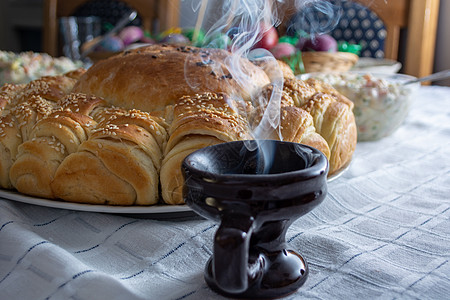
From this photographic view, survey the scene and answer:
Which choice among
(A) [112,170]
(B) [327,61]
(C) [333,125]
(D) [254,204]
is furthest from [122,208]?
(B) [327,61]

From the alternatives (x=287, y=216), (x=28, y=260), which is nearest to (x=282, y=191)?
(x=287, y=216)

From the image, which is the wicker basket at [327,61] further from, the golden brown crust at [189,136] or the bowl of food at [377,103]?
the golden brown crust at [189,136]

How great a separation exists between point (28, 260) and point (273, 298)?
0.98 feet

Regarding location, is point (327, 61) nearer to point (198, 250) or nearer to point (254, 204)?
point (198, 250)

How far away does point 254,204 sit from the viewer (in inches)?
18.3

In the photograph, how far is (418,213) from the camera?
0.77 meters

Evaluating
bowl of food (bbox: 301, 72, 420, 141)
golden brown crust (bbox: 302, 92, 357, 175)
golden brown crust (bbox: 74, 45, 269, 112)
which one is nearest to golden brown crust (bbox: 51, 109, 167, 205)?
golden brown crust (bbox: 74, 45, 269, 112)

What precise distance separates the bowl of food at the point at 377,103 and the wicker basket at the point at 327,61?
11.4 inches

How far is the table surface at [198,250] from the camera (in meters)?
0.54

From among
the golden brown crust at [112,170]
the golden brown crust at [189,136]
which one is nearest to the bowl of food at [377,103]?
the golden brown crust at [189,136]

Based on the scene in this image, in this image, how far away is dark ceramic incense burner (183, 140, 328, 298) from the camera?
1.44ft

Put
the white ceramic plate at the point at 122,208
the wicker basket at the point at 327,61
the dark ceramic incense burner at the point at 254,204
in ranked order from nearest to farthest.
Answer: the dark ceramic incense burner at the point at 254,204 < the white ceramic plate at the point at 122,208 < the wicker basket at the point at 327,61

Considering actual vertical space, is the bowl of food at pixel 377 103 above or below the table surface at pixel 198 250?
above

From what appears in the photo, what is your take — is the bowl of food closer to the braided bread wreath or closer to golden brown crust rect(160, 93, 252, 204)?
the braided bread wreath
